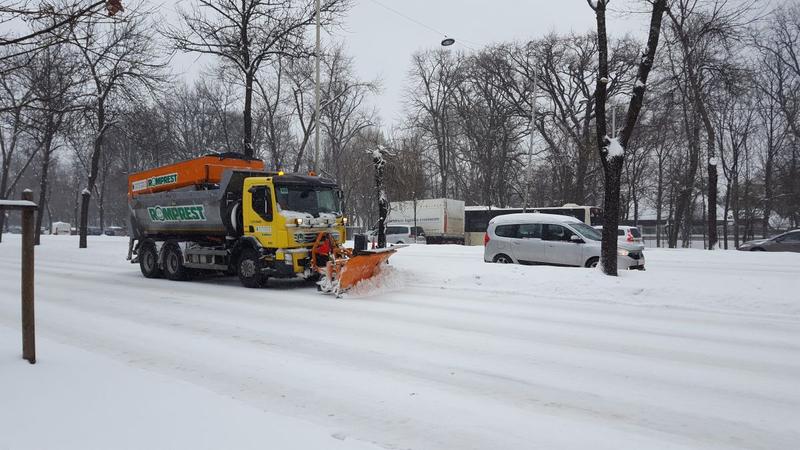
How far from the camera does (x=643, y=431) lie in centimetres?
391

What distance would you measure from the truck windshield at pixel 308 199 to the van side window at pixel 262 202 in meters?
0.23

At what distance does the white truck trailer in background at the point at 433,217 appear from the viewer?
39906 millimetres

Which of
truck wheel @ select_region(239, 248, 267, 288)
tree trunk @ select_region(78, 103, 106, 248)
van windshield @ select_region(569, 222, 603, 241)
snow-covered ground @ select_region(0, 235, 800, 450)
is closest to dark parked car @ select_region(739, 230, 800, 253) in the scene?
van windshield @ select_region(569, 222, 603, 241)

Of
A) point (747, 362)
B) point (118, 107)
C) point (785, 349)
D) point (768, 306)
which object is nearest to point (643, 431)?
point (747, 362)

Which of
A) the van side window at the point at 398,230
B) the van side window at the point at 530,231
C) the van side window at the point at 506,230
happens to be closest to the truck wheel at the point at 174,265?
the van side window at the point at 506,230

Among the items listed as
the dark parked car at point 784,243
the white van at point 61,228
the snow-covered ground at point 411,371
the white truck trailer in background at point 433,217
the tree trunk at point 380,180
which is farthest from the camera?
the white van at point 61,228

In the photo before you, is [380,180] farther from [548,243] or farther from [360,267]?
[360,267]

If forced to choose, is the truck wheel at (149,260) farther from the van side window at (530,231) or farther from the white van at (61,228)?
the white van at (61,228)

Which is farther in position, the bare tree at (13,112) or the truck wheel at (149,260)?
the truck wheel at (149,260)

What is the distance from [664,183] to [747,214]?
8.04 m

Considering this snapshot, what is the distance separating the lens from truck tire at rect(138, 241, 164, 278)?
14.8 meters

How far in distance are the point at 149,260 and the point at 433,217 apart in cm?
2722

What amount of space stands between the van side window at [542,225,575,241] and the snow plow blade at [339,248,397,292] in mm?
5897

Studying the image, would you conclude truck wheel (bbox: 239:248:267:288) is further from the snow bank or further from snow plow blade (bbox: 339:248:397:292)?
the snow bank
